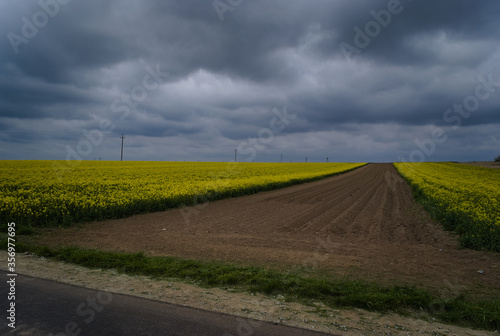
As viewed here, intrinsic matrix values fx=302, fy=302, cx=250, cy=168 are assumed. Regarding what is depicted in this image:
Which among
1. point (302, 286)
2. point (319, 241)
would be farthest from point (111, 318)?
point (319, 241)

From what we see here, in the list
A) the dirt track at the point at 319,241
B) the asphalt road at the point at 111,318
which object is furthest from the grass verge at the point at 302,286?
the asphalt road at the point at 111,318

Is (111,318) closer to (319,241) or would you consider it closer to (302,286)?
(302,286)

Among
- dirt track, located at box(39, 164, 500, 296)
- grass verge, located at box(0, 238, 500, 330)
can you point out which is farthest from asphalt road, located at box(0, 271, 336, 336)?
dirt track, located at box(39, 164, 500, 296)

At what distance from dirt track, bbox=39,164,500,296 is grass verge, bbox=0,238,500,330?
763 millimetres

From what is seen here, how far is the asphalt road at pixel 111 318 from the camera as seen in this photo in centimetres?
391

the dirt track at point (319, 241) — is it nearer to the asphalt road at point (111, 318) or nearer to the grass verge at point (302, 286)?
the grass verge at point (302, 286)

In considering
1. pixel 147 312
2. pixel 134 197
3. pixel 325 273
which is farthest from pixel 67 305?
pixel 134 197

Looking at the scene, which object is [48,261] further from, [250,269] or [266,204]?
[266,204]

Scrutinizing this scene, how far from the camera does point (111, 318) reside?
425 cm

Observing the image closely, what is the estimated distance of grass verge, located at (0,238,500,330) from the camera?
16.1 ft

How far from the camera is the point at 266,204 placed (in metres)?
17.8

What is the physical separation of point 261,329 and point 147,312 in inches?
67.8

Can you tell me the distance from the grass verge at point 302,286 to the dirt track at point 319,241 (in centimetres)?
76

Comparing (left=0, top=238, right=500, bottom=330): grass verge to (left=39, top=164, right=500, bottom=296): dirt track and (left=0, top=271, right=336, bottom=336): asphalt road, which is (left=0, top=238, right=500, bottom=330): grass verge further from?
(left=0, top=271, right=336, bottom=336): asphalt road
